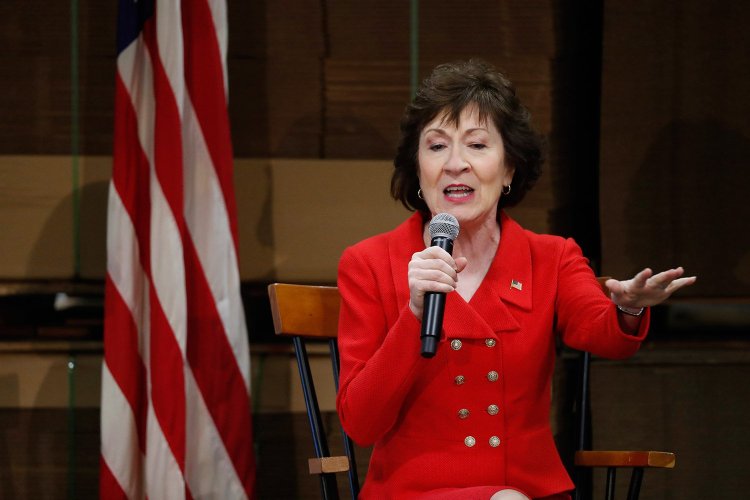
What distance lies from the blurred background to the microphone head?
1477mm

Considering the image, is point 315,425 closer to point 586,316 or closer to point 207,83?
point 586,316

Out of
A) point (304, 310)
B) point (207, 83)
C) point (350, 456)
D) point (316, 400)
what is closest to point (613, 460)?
point (350, 456)

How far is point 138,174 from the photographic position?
2.92 metres

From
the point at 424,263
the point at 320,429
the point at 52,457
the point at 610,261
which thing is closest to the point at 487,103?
the point at 424,263

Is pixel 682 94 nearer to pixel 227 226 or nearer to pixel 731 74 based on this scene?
pixel 731 74

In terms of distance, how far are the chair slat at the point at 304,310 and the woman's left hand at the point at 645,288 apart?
0.81 m

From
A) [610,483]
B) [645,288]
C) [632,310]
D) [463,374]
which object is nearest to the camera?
A: [645,288]

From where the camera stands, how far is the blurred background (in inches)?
129

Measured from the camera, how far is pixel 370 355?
2.04 m

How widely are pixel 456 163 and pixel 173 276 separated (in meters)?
1.14

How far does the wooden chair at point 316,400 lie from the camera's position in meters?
2.17

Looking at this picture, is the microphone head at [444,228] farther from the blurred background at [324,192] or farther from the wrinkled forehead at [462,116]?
the blurred background at [324,192]

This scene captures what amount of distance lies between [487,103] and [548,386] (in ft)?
2.20

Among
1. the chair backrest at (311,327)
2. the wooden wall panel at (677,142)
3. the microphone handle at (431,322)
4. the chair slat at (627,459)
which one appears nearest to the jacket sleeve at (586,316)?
the chair slat at (627,459)
